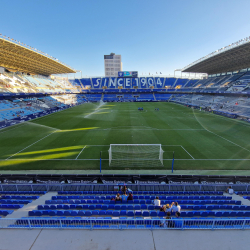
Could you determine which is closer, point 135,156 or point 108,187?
point 108,187

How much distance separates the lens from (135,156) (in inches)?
681

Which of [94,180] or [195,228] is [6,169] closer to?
[94,180]

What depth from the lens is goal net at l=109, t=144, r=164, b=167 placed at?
15664 millimetres

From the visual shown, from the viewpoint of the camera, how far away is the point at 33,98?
56.4 meters

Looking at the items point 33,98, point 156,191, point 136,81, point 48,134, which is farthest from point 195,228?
point 136,81

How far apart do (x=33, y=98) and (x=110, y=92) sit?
4544 centimetres

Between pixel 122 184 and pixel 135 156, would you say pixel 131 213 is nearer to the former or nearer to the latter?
pixel 122 184
